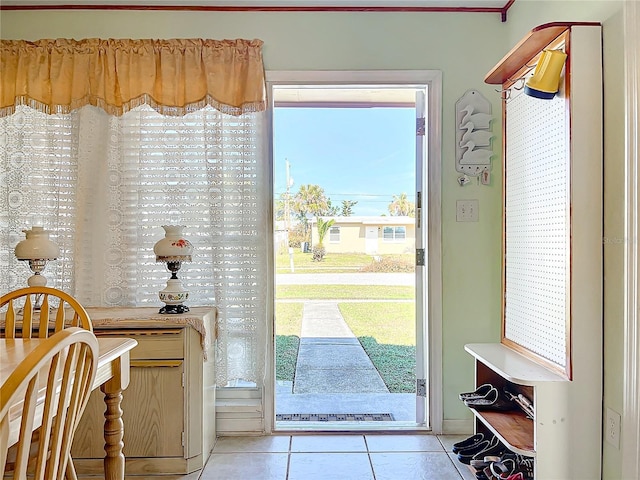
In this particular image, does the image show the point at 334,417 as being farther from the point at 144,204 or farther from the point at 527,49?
the point at 527,49

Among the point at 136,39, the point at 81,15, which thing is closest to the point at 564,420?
the point at 136,39

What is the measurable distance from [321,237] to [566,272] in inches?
85.5

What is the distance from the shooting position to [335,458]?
8.14ft

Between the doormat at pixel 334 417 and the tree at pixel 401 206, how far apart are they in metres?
1.38

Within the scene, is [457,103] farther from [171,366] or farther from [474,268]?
[171,366]

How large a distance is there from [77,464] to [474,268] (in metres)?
2.24

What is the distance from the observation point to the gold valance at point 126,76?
2605mm

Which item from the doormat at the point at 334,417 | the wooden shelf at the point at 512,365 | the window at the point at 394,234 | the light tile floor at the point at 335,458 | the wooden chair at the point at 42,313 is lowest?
the light tile floor at the point at 335,458

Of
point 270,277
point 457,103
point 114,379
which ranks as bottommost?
point 114,379

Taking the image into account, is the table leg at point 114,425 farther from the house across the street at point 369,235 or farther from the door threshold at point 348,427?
the house across the street at point 369,235

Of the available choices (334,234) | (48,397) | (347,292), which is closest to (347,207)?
(334,234)

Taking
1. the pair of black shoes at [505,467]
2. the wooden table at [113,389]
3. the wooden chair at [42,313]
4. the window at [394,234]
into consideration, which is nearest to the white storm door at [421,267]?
the pair of black shoes at [505,467]

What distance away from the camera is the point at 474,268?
2.76 m

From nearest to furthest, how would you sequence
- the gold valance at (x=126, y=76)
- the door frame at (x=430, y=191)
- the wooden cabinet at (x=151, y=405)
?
the wooden cabinet at (x=151, y=405), the gold valance at (x=126, y=76), the door frame at (x=430, y=191)
